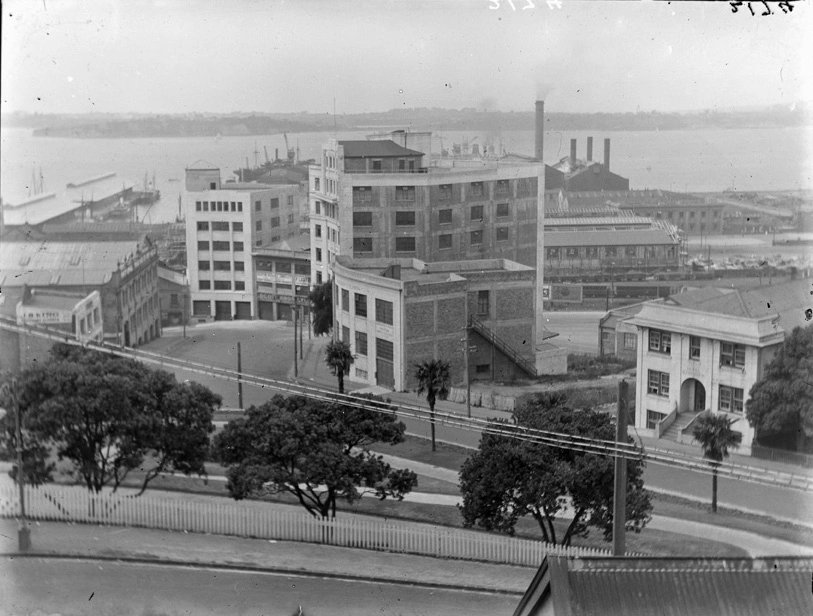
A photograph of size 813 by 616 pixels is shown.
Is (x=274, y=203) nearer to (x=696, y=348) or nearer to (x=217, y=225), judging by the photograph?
(x=217, y=225)

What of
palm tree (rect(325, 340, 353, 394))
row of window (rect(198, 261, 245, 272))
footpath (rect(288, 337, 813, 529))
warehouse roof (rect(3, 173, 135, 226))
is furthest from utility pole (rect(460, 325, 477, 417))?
warehouse roof (rect(3, 173, 135, 226))

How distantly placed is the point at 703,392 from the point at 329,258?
301cm

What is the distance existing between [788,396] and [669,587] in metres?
2.84

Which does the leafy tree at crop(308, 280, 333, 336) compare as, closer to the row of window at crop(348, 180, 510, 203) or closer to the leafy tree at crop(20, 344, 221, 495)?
the row of window at crop(348, 180, 510, 203)

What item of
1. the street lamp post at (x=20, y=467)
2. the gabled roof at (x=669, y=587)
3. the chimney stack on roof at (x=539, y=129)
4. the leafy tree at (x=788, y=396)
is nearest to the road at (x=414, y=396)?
the leafy tree at (x=788, y=396)

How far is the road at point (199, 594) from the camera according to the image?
6031mm

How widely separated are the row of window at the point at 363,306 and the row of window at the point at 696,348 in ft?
6.24

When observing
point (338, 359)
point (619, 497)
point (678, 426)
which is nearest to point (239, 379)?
point (338, 359)

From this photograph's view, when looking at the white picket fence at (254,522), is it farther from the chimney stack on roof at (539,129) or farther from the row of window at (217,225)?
the chimney stack on roof at (539,129)

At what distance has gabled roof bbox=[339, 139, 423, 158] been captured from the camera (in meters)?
8.21

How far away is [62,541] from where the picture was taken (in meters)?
6.49

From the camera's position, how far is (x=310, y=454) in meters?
6.59

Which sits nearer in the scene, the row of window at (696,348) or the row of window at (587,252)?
the row of window at (696,348)

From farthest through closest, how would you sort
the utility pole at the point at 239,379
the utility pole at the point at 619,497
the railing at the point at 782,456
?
the utility pole at the point at 239,379, the railing at the point at 782,456, the utility pole at the point at 619,497
